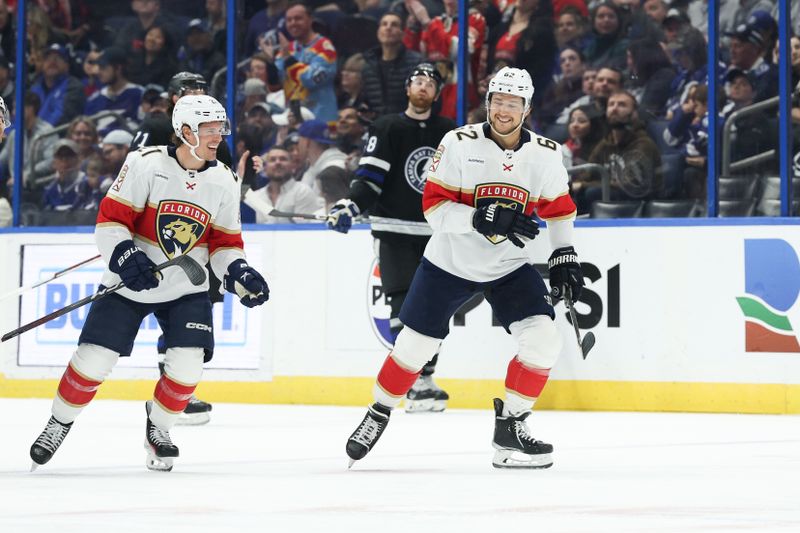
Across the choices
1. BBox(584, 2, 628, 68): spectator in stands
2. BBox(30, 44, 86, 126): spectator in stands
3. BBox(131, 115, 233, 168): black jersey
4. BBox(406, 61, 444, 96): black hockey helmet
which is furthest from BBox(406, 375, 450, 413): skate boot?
BBox(30, 44, 86, 126): spectator in stands

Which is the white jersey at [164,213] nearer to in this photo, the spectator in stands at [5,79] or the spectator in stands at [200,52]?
the spectator in stands at [200,52]

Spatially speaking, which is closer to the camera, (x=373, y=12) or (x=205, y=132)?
(x=205, y=132)

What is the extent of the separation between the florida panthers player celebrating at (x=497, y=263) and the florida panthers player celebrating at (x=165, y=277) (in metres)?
0.55

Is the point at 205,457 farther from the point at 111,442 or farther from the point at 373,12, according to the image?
the point at 373,12

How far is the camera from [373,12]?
948cm

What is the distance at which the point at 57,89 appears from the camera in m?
9.99

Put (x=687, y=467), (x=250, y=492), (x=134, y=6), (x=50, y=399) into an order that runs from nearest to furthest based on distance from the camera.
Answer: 1. (x=250, y=492)
2. (x=687, y=467)
3. (x=50, y=399)
4. (x=134, y=6)

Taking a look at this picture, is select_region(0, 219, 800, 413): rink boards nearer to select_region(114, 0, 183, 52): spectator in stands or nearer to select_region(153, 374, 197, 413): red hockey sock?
select_region(114, 0, 183, 52): spectator in stands

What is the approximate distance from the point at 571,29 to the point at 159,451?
15.2ft

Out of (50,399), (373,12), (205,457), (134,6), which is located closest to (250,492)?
(205,457)

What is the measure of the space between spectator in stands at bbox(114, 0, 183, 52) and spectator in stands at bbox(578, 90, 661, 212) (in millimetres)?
3211

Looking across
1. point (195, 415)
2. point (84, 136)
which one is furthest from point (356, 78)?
point (195, 415)

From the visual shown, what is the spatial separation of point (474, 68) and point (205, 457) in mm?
3887

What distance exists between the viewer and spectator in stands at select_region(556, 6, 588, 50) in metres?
8.80
